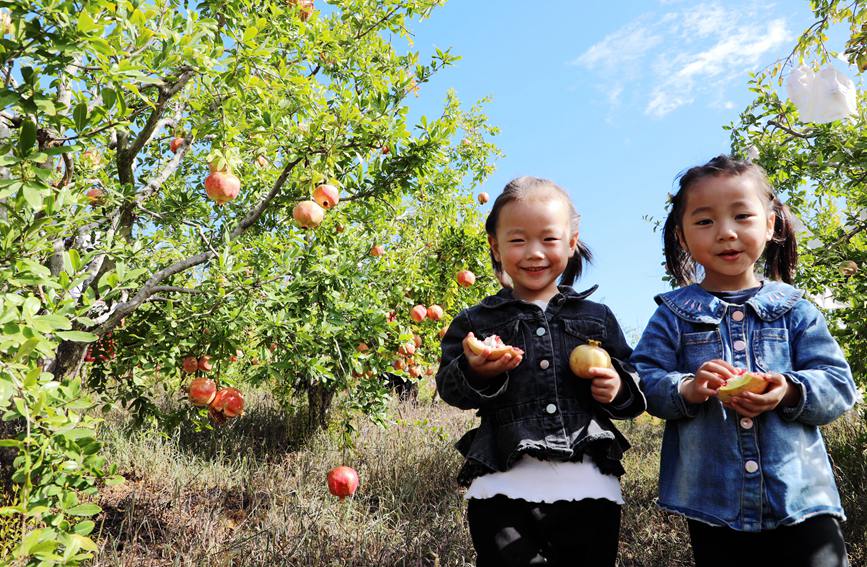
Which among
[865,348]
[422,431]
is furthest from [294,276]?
[865,348]

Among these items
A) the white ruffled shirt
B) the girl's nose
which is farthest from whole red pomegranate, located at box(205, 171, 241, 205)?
the girl's nose

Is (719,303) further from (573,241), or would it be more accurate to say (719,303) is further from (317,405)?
(317,405)

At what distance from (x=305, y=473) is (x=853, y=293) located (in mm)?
3917

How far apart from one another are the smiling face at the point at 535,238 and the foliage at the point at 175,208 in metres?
1.11

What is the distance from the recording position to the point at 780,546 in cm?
135

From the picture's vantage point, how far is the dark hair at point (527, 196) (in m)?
1.64

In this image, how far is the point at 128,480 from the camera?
4.19m

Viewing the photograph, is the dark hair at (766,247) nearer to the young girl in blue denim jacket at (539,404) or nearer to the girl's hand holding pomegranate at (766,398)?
the young girl in blue denim jacket at (539,404)

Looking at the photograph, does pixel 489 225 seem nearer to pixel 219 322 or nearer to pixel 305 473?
pixel 219 322

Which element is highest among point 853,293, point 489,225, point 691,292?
point 853,293

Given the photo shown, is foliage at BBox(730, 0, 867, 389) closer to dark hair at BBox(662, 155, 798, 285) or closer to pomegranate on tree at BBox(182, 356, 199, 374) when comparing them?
dark hair at BBox(662, 155, 798, 285)

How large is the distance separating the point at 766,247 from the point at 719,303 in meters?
0.44

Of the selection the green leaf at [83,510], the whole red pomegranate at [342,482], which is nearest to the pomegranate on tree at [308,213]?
the whole red pomegranate at [342,482]

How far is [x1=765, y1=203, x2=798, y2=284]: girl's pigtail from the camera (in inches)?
69.4
